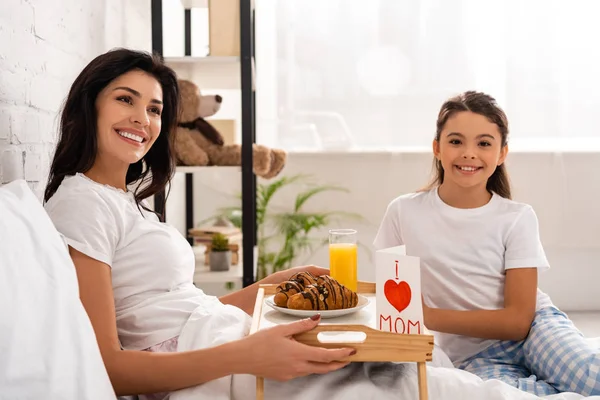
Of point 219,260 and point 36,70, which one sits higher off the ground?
point 36,70

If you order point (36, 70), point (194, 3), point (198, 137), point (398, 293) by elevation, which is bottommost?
point (398, 293)

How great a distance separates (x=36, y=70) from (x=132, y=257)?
0.58 meters

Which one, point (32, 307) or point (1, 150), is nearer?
point (32, 307)

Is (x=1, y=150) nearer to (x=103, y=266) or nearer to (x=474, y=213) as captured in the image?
(x=103, y=266)

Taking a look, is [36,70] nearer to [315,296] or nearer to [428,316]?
[315,296]

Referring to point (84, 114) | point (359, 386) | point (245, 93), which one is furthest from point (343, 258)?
point (245, 93)

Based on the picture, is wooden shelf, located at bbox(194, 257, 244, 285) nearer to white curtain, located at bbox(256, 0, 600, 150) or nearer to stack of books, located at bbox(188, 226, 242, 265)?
stack of books, located at bbox(188, 226, 242, 265)

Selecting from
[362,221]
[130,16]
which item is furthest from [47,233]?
[362,221]

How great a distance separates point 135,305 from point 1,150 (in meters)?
0.42

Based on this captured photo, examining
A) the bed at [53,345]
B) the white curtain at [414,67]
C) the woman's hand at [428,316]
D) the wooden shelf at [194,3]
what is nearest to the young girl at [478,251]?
the woman's hand at [428,316]

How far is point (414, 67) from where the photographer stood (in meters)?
3.46

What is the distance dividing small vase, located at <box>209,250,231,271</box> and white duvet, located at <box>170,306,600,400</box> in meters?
1.40

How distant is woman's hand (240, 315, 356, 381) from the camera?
3.37 feet

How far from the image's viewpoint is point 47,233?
931 millimetres
